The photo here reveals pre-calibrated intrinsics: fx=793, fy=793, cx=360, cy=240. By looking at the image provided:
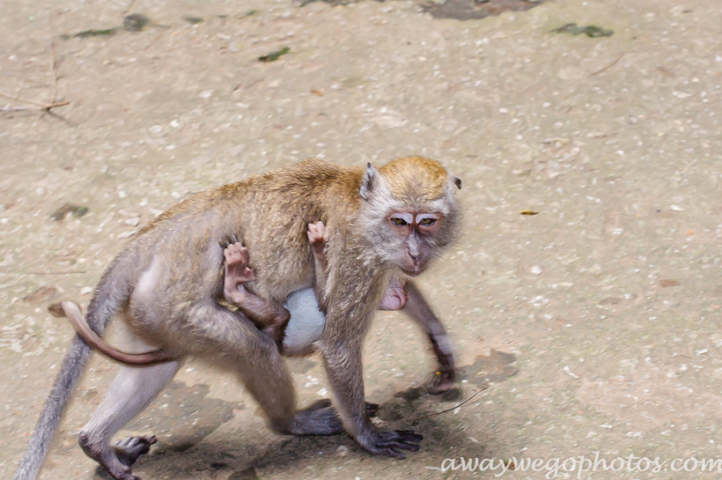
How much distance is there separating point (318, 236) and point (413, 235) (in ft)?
1.58

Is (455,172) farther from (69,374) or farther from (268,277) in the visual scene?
(69,374)

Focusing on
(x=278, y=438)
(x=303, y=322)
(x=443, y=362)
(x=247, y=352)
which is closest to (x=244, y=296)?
(x=247, y=352)

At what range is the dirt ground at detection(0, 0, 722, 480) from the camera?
411 cm

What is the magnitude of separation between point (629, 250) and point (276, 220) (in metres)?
2.40

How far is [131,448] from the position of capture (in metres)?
4.14

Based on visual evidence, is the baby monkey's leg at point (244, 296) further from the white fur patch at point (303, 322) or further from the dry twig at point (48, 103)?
the dry twig at point (48, 103)

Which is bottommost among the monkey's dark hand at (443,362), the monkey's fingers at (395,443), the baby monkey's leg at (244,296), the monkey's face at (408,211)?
the monkey's fingers at (395,443)

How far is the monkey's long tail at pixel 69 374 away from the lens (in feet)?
11.3

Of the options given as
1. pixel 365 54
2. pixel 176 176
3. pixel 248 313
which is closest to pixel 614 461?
pixel 248 313

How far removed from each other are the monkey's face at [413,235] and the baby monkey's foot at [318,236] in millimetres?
348

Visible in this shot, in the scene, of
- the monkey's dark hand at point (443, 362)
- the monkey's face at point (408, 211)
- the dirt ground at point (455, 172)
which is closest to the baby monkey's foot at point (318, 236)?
the monkey's face at point (408, 211)

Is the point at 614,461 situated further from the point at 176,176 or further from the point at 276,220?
the point at 176,176

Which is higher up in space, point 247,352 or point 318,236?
point 318,236

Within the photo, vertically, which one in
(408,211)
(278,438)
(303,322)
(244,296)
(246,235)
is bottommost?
(278,438)
